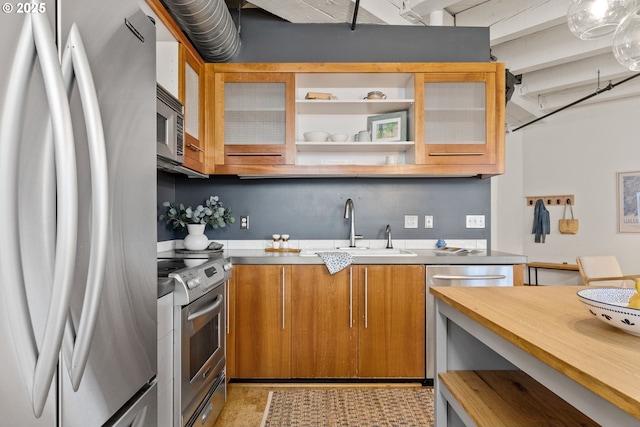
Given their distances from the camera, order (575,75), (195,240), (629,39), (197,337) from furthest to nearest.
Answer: (575,75), (195,240), (197,337), (629,39)

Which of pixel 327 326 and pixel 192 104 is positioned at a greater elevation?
pixel 192 104

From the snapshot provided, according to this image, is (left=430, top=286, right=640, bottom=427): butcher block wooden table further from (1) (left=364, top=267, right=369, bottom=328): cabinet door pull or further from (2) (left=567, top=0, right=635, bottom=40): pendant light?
(2) (left=567, top=0, right=635, bottom=40): pendant light

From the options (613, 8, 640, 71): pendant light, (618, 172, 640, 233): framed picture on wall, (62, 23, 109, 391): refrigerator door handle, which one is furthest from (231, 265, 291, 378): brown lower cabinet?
(618, 172, 640, 233): framed picture on wall

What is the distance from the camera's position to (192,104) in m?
2.44

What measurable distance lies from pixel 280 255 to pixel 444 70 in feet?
5.87

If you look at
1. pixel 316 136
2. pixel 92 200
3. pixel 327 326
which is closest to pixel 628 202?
pixel 316 136

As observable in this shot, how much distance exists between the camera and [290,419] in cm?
205

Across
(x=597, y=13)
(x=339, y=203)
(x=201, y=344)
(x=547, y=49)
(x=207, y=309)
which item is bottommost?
(x=201, y=344)

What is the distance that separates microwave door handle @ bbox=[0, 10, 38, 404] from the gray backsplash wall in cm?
232

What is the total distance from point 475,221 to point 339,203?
44.6 inches

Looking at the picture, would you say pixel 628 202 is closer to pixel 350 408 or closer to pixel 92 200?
pixel 350 408

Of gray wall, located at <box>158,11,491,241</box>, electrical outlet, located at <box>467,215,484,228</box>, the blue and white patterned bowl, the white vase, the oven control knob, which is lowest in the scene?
the oven control knob

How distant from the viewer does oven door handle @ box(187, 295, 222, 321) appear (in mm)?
1656

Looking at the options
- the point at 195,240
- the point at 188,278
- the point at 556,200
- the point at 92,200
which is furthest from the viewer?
the point at 556,200
